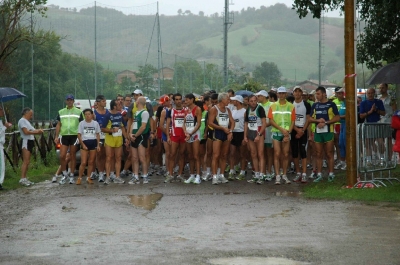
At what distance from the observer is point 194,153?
1812 cm

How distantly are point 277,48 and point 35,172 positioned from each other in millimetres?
149698

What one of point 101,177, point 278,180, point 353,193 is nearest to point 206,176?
point 278,180

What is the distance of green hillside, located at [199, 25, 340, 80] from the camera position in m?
156

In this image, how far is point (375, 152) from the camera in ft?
52.5

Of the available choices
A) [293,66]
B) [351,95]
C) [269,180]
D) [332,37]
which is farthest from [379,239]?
[332,37]

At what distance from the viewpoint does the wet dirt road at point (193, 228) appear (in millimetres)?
8766

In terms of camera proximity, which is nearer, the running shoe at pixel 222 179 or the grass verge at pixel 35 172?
the running shoe at pixel 222 179

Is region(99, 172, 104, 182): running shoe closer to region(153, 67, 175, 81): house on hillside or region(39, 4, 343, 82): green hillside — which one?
region(153, 67, 175, 81): house on hillside

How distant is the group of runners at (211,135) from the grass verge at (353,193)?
1.42m

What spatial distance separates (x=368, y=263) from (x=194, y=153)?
9990mm

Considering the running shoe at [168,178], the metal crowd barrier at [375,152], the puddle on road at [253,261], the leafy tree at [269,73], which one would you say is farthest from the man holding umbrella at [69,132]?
the leafy tree at [269,73]

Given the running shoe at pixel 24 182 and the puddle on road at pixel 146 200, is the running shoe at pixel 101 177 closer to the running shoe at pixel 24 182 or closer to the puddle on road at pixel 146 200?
the running shoe at pixel 24 182

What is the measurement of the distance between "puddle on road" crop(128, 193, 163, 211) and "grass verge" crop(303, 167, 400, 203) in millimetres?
2755

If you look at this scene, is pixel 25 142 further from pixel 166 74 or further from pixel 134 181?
pixel 166 74
